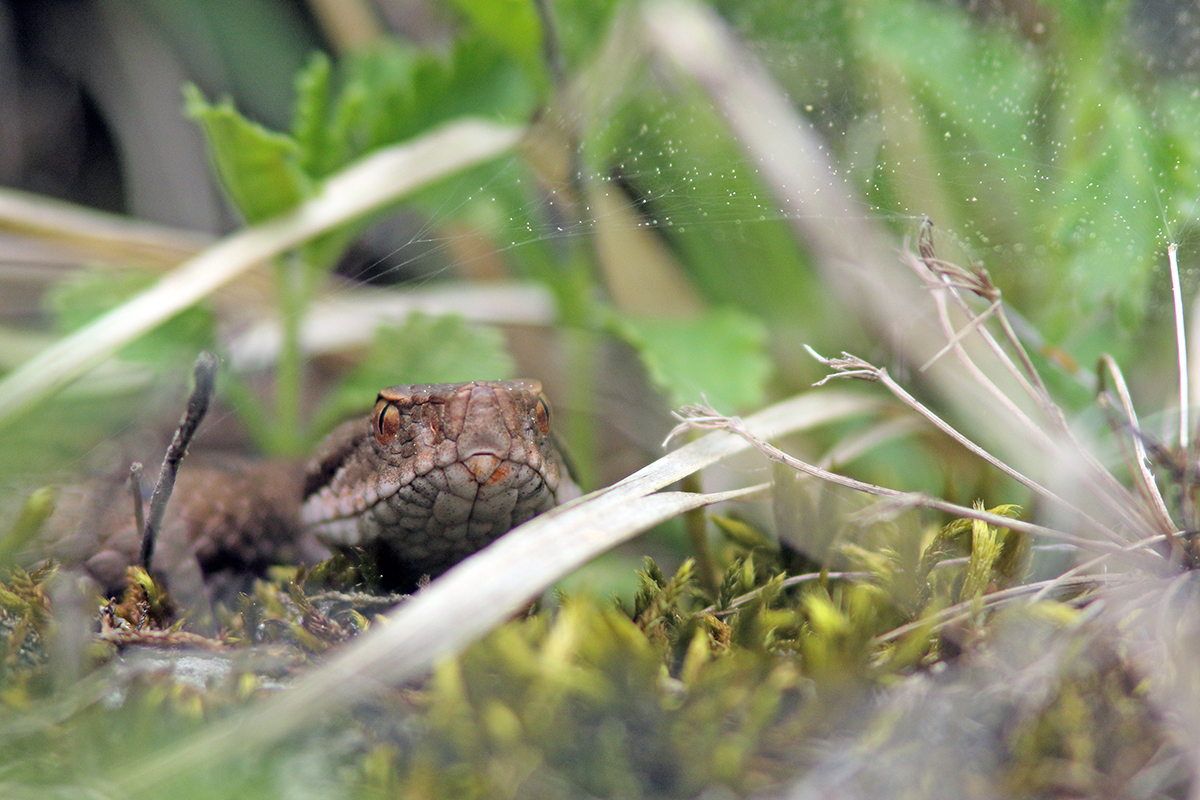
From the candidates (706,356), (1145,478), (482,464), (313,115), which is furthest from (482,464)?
(313,115)

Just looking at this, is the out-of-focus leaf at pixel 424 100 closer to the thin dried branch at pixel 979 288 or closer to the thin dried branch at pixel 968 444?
the thin dried branch at pixel 979 288

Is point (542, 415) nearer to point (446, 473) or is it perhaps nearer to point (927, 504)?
point (446, 473)

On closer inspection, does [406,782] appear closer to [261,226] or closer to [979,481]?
[979,481]

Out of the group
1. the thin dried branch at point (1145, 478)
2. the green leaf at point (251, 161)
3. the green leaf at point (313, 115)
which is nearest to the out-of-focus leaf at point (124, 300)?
the green leaf at point (251, 161)

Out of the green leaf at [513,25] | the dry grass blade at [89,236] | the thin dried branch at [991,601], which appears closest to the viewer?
the thin dried branch at [991,601]

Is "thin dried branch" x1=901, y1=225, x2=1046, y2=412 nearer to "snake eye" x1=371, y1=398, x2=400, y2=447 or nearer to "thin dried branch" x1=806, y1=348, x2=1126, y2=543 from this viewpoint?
"thin dried branch" x1=806, y1=348, x2=1126, y2=543
